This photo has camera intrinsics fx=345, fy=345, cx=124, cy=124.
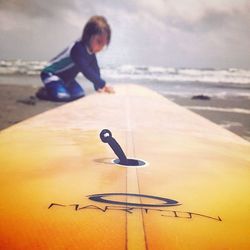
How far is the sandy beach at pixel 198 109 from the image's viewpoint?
259 centimetres

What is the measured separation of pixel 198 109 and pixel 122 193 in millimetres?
2986

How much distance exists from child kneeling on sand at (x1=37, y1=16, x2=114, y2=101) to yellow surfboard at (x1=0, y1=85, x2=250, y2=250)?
1297mm

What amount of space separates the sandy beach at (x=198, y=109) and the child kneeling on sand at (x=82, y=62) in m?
0.41

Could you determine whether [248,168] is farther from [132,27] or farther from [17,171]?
[132,27]

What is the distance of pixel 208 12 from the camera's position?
337 centimetres

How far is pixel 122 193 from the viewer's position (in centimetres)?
48

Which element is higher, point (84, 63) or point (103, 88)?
point (84, 63)

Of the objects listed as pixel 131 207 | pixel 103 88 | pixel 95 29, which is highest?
pixel 95 29

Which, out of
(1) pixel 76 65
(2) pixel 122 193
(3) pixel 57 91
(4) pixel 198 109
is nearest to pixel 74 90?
(3) pixel 57 91

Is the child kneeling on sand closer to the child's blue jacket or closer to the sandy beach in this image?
the child's blue jacket

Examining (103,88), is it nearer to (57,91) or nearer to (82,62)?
(82,62)

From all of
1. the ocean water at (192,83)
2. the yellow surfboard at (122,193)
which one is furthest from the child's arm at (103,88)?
the yellow surfboard at (122,193)

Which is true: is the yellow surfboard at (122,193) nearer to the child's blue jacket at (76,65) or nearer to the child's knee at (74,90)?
the child's blue jacket at (76,65)

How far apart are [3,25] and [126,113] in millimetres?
2938
